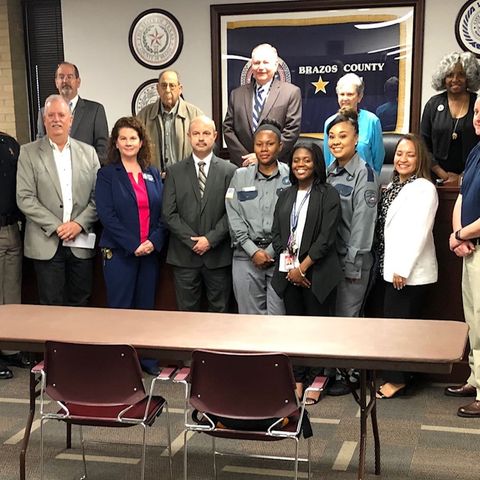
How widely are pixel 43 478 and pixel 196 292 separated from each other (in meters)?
1.54

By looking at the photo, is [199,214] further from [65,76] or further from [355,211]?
[65,76]

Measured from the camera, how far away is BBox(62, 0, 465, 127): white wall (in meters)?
6.94

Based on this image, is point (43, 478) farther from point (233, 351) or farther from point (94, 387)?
point (233, 351)

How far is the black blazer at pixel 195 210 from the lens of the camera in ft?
13.6

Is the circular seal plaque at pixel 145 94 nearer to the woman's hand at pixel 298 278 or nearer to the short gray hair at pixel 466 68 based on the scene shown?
the short gray hair at pixel 466 68

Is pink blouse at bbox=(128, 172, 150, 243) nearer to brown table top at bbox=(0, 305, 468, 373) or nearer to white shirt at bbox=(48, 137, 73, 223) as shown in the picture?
white shirt at bbox=(48, 137, 73, 223)

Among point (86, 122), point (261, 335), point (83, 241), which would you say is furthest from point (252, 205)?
point (86, 122)

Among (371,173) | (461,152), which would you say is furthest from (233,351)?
(461,152)

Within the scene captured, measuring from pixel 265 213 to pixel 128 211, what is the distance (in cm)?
83

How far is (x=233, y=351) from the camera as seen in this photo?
2598mm

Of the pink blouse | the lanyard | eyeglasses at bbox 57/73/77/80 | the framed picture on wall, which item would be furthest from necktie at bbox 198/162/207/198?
the framed picture on wall

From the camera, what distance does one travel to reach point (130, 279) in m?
4.30

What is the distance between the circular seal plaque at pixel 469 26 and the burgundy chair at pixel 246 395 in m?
4.71

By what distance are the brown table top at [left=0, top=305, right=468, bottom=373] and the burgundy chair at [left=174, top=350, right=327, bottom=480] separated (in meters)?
0.12
